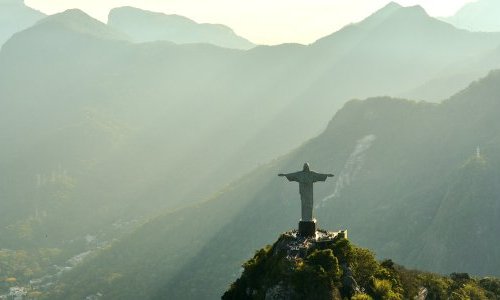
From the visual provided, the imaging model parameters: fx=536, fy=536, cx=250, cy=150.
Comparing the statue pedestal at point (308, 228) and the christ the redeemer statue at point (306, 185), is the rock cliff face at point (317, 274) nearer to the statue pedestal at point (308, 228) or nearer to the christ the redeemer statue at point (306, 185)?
the statue pedestal at point (308, 228)

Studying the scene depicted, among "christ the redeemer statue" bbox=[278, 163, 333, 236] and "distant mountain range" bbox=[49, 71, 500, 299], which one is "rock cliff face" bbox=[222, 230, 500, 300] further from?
"distant mountain range" bbox=[49, 71, 500, 299]

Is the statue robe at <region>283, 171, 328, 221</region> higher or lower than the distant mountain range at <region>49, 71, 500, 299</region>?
higher

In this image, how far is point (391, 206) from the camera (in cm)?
17050

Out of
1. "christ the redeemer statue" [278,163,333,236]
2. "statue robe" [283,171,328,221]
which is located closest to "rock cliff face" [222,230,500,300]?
"christ the redeemer statue" [278,163,333,236]

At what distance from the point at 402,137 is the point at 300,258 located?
176 metres

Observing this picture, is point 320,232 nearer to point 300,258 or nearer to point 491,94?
point 300,258

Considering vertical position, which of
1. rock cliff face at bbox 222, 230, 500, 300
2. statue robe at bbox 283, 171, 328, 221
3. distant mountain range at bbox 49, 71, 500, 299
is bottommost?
distant mountain range at bbox 49, 71, 500, 299

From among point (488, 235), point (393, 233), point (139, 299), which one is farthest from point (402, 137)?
point (139, 299)

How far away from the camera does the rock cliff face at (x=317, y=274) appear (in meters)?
30.1

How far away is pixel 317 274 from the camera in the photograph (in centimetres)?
3003

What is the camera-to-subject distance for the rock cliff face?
30.1m

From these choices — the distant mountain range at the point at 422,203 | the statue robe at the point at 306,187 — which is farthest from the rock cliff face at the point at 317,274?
the distant mountain range at the point at 422,203

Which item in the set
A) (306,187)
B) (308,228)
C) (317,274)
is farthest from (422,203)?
(317,274)

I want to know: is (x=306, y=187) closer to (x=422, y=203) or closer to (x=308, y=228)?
(x=308, y=228)
